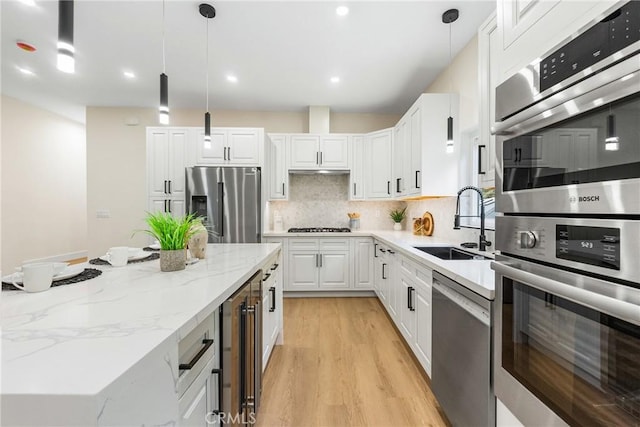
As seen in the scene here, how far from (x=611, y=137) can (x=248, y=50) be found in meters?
3.08

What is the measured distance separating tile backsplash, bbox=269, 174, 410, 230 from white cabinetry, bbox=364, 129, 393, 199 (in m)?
0.48

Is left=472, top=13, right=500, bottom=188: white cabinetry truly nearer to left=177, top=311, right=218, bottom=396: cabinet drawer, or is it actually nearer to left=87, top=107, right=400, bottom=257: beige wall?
left=177, top=311, right=218, bottom=396: cabinet drawer

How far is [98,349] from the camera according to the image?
1.94 ft

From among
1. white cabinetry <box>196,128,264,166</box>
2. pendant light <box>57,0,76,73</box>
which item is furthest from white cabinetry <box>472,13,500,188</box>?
white cabinetry <box>196,128,264,166</box>

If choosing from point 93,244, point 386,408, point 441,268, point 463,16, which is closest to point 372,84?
point 463,16

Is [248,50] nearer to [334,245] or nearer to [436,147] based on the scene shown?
[436,147]

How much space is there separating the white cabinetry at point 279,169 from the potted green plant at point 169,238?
2.83 meters

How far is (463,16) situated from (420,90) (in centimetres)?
146

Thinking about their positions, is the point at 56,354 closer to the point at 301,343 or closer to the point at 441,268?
the point at 441,268

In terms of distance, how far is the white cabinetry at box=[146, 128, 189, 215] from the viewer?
382cm

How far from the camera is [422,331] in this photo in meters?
2.04

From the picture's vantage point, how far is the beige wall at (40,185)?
4773mm

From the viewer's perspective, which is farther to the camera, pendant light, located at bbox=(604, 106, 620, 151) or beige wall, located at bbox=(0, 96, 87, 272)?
beige wall, located at bbox=(0, 96, 87, 272)

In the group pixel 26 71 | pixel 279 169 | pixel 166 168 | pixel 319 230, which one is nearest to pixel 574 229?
pixel 319 230
